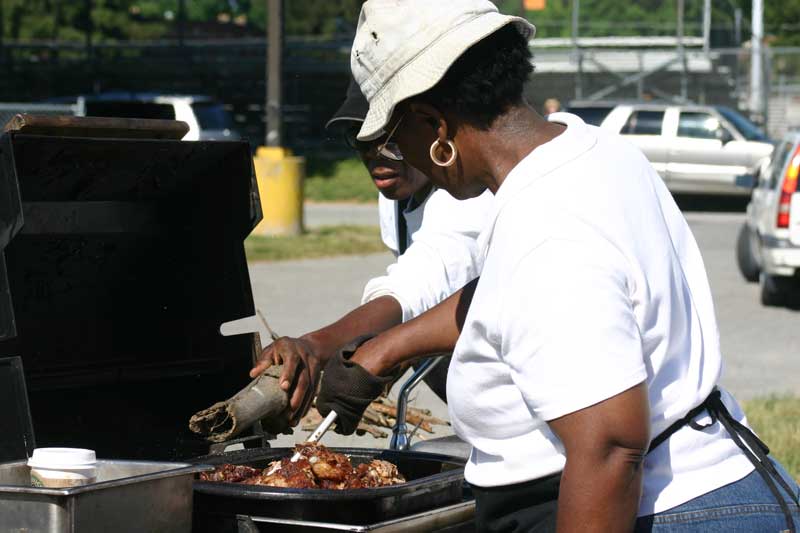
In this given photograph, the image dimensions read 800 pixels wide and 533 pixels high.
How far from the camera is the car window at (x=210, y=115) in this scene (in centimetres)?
2410

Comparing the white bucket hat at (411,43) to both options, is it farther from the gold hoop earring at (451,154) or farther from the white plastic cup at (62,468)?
the white plastic cup at (62,468)

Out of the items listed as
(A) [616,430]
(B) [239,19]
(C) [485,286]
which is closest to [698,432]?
(A) [616,430]

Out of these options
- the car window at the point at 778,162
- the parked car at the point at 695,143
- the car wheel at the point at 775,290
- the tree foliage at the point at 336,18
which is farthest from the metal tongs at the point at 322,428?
the tree foliage at the point at 336,18

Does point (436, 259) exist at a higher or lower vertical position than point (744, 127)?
higher

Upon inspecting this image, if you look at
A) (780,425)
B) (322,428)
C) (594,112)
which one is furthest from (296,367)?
(594,112)

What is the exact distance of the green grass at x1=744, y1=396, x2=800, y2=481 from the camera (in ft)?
21.7

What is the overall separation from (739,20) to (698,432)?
3529 centimetres

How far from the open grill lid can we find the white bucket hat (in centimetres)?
125

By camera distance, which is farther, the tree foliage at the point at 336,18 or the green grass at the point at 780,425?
the tree foliage at the point at 336,18

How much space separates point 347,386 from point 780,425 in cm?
496

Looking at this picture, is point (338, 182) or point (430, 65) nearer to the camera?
point (430, 65)

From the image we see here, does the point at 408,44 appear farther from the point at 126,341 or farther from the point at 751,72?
the point at 751,72

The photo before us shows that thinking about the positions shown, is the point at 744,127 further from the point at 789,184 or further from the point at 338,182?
Answer: the point at 789,184

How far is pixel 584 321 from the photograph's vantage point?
1.98 m
